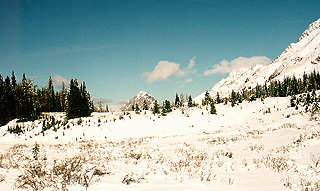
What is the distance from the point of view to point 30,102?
148 feet

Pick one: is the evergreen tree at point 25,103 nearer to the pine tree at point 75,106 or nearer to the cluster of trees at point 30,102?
the cluster of trees at point 30,102

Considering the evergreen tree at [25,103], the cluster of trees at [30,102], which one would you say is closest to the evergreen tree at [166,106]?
the cluster of trees at [30,102]

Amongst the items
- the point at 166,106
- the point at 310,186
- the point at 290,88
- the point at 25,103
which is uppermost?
the point at 290,88

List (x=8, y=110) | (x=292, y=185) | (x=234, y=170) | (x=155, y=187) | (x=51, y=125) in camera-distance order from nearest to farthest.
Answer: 1. (x=292, y=185)
2. (x=155, y=187)
3. (x=234, y=170)
4. (x=51, y=125)
5. (x=8, y=110)

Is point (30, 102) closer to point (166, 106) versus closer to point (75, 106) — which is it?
point (75, 106)

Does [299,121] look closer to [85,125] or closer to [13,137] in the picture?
[85,125]

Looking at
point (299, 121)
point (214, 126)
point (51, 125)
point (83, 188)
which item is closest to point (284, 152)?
A: point (83, 188)

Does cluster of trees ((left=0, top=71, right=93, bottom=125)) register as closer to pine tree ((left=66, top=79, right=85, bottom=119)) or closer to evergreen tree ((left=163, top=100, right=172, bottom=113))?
pine tree ((left=66, top=79, right=85, bottom=119))

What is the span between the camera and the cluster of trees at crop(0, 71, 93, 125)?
36344 millimetres

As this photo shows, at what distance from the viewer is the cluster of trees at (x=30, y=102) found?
36344 mm

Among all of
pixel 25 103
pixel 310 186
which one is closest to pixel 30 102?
pixel 25 103

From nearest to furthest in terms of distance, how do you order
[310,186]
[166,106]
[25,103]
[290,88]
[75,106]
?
[310,186] < [166,106] < [75,106] < [25,103] < [290,88]

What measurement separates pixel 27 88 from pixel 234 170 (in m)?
56.0

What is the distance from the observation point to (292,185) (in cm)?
480
